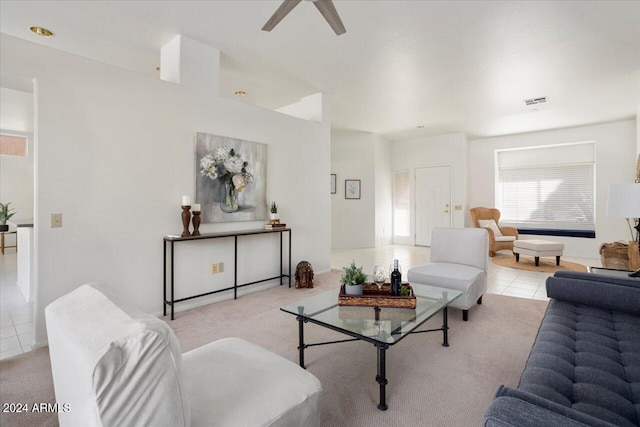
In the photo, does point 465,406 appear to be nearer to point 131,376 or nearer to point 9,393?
point 131,376

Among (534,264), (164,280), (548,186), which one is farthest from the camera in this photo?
(548,186)

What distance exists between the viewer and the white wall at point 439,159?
7.40 meters

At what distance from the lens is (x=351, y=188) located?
307 inches

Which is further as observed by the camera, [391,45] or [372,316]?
[391,45]

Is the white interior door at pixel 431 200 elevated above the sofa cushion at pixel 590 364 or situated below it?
above

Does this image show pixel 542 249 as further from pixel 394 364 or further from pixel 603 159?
pixel 394 364

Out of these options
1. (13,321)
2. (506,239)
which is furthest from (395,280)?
(506,239)

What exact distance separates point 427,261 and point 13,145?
370 inches

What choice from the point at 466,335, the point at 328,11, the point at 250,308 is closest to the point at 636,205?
the point at 466,335

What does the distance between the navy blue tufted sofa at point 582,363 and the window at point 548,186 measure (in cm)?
588

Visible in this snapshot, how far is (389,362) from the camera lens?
2.20 m

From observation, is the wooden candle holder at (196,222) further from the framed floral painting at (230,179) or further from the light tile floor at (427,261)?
the light tile floor at (427,261)

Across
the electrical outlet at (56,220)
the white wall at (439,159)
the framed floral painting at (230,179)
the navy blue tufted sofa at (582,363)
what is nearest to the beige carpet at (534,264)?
the white wall at (439,159)

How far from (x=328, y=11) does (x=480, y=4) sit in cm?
143
